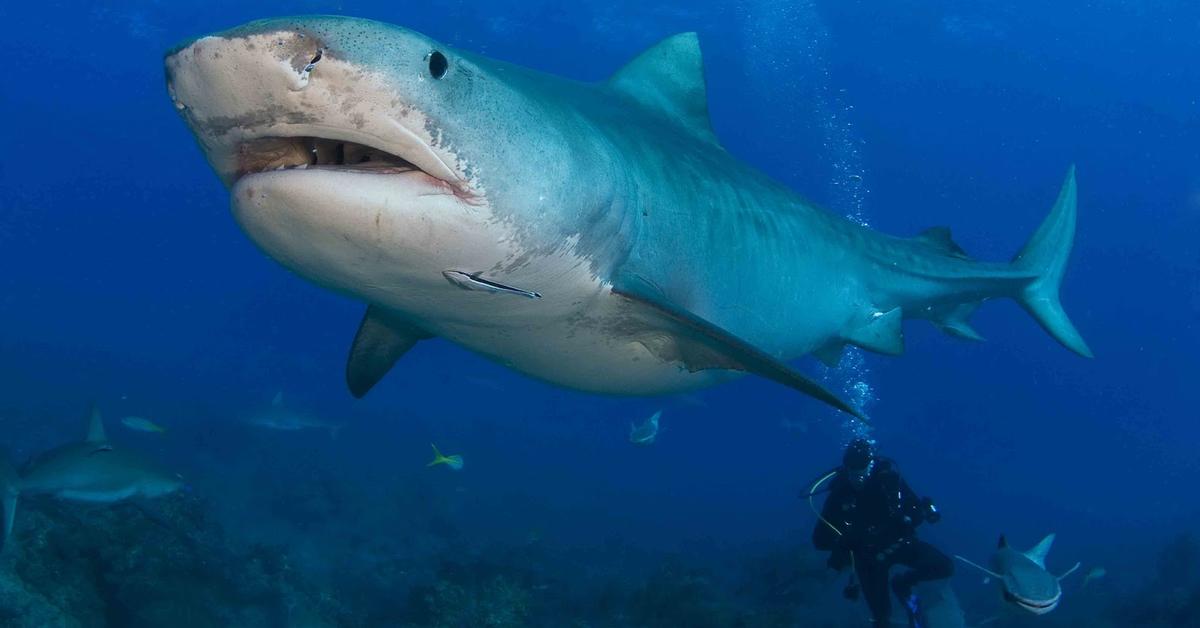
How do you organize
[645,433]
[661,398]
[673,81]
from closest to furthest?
[673,81] → [645,433] → [661,398]

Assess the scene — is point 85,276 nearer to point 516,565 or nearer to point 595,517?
point 595,517

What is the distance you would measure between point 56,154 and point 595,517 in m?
82.2

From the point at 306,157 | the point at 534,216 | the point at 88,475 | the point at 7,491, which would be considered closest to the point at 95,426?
the point at 88,475

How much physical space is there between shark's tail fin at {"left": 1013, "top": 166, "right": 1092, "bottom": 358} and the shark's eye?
6.46m

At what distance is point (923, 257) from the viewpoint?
626 centimetres

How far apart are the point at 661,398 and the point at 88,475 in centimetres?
989

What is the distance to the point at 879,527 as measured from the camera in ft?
23.1

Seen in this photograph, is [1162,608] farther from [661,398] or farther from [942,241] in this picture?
[942,241]

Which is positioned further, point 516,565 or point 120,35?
point 120,35

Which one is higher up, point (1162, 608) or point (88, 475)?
point (88, 475)

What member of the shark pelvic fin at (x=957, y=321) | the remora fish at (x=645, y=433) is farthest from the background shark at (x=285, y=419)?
the shark pelvic fin at (x=957, y=321)

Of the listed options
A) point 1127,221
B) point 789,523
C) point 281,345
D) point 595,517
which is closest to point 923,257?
point 595,517

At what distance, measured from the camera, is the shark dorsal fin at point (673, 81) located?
560 centimetres

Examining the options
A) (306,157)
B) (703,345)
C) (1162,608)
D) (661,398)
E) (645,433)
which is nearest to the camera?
(306,157)
